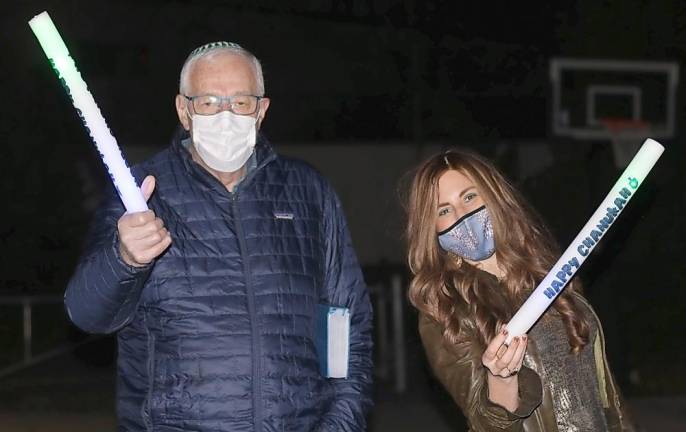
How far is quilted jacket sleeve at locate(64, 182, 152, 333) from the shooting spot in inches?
127

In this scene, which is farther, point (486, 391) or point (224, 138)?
point (224, 138)

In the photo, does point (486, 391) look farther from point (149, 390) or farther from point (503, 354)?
point (149, 390)

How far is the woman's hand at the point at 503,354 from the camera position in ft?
10.0

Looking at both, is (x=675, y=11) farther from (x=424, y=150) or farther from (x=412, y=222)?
(x=412, y=222)

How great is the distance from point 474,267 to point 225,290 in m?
0.82

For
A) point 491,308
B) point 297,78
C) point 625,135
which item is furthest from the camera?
point 297,78

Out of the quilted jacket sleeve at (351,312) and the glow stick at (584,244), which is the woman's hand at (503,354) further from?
the quilted jacket sleeve at (351,312)

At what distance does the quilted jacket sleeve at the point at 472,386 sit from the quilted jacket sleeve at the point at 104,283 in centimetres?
89

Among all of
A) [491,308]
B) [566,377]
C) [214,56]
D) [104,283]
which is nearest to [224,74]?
[214,56]

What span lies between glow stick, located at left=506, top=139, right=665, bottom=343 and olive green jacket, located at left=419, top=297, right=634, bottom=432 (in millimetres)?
420

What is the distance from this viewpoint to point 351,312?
12.3ft

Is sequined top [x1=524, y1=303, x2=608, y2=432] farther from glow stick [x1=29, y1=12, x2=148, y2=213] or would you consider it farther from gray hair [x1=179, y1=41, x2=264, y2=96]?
glow stick [x1=29, y1=12, x2=148, y2=213]

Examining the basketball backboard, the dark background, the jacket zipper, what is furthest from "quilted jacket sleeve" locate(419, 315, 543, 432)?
the dark background

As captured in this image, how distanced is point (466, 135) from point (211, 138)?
23476 millimetres
